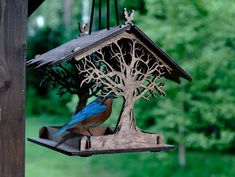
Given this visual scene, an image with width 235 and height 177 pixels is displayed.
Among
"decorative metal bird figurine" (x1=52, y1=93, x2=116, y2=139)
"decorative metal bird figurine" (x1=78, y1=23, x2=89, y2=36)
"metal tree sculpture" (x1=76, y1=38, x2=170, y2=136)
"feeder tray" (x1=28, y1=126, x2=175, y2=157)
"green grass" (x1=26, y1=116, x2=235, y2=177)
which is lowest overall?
"green grass" (x1=26, y1=116, x2=235, y2=177)

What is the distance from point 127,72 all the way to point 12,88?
733 mm

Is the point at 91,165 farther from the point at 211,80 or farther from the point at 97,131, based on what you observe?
the point at 97,131

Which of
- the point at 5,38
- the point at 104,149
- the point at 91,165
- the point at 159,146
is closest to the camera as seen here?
the point at 5,38

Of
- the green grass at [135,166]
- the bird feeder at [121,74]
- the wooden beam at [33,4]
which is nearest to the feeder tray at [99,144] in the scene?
the bird feeder at [121,74]

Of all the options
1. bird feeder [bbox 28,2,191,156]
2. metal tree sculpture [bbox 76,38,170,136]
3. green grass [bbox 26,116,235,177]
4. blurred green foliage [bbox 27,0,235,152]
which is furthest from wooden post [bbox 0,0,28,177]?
green grass [bbox 26,116,235,177]

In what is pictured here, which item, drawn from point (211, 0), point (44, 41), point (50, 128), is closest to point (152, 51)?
point (50, 128)

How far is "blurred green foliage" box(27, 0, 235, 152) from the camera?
268 inches

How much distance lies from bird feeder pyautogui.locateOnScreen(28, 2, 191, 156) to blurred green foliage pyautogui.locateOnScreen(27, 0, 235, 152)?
15.7 feet

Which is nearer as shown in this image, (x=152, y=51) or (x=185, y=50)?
(x=152, y=51)

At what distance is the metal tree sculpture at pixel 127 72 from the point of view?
1914 mm

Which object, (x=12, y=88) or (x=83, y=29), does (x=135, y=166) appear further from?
(x=12, y=88)

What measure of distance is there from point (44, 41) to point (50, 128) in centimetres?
1362

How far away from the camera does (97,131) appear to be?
2.29 m

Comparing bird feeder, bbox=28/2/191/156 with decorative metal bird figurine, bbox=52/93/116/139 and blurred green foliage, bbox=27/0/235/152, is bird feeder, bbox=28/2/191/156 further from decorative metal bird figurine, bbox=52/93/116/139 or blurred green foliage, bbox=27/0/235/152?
blurred green foliage, bbox=27/0/235/152
